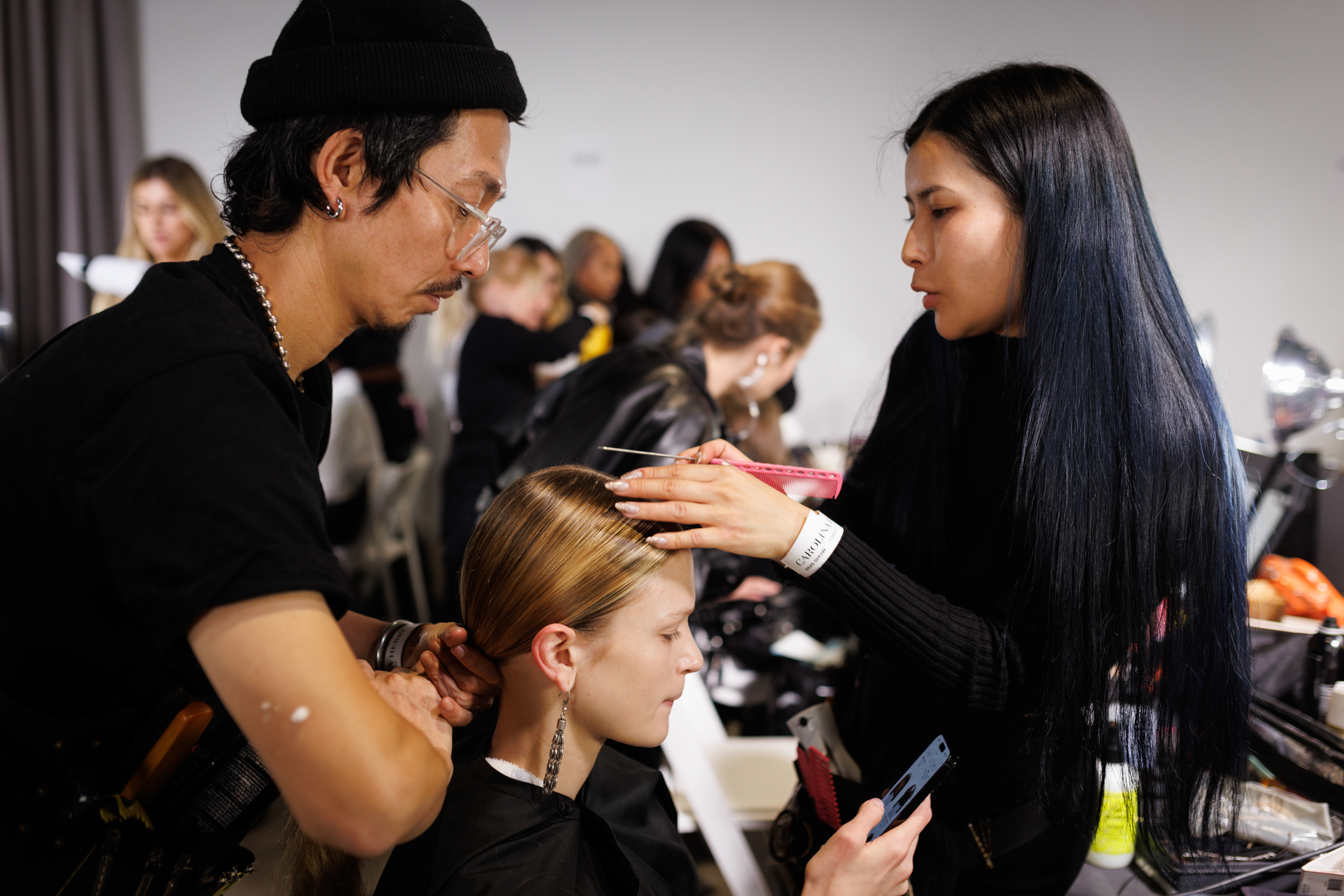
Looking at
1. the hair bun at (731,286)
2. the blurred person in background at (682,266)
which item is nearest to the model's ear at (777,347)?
the hair bun at (731,286)

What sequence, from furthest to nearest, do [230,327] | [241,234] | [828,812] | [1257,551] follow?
[1257,551], [828,812], [241,234], [230,327]

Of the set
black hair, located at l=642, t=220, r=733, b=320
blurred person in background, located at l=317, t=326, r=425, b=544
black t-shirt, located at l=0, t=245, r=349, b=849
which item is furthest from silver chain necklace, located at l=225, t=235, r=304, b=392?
black hair, located at l=642, t=220, r=733, b=320

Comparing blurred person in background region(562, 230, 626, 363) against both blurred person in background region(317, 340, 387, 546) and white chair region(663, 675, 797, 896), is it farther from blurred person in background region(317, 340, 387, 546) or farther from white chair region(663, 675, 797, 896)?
white chair region(663, 675, 797, 896)

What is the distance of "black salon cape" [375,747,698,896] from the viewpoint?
991mm

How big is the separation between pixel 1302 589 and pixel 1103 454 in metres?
1.14

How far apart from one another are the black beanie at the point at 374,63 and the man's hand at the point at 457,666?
25.2 inches

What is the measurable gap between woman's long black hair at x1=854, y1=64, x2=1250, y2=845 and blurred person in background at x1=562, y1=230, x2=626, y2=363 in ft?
10.5

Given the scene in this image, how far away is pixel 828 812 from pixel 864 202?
3629 mm

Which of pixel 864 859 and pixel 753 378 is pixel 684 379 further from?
pixel 864 859

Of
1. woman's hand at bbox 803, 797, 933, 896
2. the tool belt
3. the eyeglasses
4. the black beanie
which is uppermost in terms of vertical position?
the black beanie

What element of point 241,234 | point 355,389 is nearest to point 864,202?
point 355,389

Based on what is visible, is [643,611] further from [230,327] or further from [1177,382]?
[1177,382]

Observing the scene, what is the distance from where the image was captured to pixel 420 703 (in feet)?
3.18

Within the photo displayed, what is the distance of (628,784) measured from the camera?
50.1 inches
